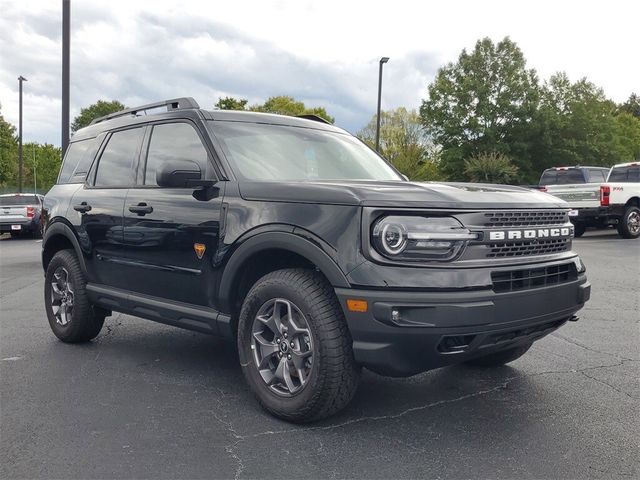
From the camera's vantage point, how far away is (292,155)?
436 cm

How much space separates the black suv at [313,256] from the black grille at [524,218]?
1cm

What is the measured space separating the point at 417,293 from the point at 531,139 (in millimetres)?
50235

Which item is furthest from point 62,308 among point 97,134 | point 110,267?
point 97,134

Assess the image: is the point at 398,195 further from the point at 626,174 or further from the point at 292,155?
the point at 626,174

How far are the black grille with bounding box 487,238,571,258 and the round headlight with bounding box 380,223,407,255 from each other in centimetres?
50

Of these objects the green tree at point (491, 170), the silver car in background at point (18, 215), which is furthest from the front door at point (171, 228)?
the green tree at point (491, 170)

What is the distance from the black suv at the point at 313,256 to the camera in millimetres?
3088

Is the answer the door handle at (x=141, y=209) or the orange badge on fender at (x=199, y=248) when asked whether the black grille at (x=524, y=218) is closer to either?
the orange badge on fender at (x=199, y=248)

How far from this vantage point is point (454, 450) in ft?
10.2

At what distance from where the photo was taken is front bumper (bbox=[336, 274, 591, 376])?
3016 mm

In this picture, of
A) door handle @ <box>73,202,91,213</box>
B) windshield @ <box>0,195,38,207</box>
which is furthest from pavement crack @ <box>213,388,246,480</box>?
windshield @ <box>0,195,38,207</box>

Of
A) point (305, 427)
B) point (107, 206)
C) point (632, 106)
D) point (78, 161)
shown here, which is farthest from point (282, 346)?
point (632, 106)

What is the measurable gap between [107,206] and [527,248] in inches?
125

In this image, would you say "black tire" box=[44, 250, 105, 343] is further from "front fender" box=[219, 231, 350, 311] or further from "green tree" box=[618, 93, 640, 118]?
"green tree" box=[618, 93, 640, 118]
